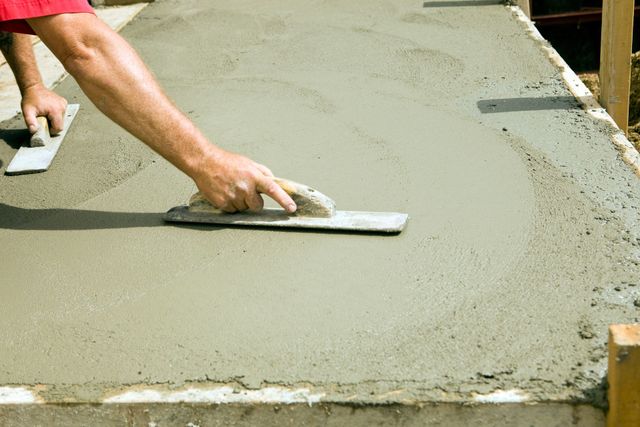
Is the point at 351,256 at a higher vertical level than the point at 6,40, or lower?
lower

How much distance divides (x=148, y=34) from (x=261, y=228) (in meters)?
2.57

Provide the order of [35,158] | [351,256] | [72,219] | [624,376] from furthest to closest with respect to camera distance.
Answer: [35,158], [72,219], [351,256], [624,376]

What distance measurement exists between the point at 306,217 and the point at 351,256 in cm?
24

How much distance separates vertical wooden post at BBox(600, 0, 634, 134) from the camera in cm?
320

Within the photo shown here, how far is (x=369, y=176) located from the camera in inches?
107

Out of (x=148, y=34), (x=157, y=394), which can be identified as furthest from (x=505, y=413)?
(x=148, y=34)

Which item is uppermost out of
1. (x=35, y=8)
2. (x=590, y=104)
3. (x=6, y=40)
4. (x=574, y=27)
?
(x=35, y=8)

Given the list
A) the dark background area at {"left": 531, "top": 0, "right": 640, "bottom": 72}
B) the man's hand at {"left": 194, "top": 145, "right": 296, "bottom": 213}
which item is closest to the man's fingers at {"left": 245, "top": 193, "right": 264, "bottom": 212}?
the man's hand at {"left": 194, "top": 145, "right": 296, "bottom": 213}

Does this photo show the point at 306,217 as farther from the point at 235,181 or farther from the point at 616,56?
the point at 616,56

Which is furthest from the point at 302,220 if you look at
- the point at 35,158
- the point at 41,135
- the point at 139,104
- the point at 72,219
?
the point at 41,135

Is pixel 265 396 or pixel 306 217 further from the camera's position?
pixel 306 217

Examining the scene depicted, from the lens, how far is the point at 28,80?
3.50 meters

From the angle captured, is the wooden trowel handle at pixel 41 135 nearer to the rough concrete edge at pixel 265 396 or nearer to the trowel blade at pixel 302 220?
the trowel blade at pixel 302 220

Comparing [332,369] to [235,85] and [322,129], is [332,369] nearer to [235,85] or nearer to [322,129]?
[322,129]
